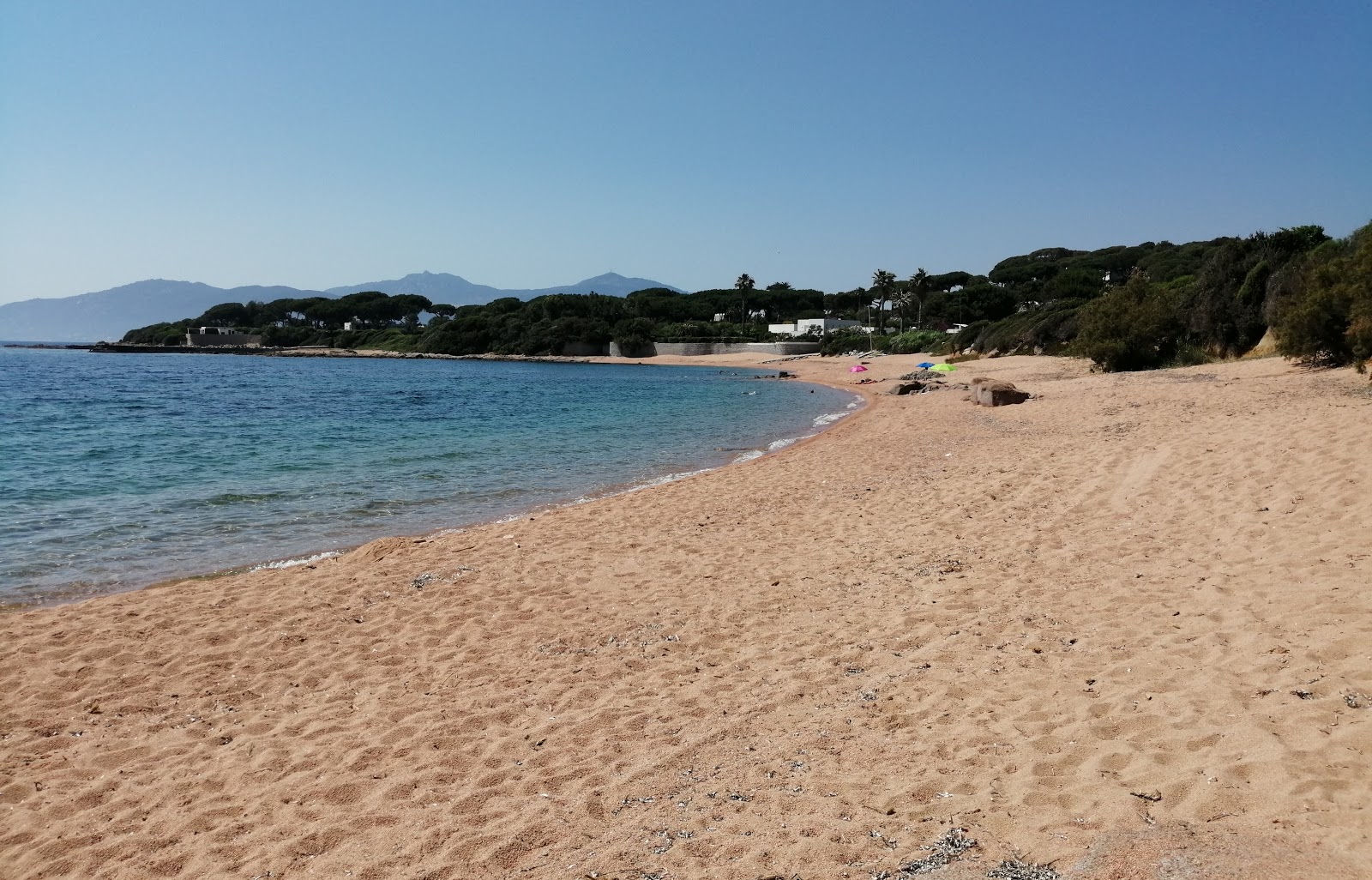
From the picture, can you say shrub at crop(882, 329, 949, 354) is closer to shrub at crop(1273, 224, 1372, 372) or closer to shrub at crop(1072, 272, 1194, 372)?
shrub at crop(1072, 272, 1194, 372)

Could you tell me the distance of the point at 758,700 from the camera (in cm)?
503

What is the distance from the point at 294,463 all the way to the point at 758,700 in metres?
16.2

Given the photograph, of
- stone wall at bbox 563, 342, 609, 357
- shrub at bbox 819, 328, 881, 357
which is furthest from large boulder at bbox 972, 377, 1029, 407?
stone wall at bbox 563, 342, 609, 357

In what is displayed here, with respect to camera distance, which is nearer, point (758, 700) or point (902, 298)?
point (758, 700)

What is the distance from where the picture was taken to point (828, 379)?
52719mm

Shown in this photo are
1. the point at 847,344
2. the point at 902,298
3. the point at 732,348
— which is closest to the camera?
the point at 847,344

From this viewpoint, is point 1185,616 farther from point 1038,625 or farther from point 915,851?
point 915,851

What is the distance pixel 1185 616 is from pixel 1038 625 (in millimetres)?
956

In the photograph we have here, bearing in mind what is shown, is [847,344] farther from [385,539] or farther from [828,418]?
[385,539]

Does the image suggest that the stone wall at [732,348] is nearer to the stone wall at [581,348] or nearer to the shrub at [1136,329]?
the stone wall at [581,348]

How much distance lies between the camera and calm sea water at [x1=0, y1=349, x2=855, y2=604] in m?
10.8

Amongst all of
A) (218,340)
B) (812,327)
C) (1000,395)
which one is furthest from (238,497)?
(218,340)

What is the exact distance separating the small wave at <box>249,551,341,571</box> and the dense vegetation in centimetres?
1834

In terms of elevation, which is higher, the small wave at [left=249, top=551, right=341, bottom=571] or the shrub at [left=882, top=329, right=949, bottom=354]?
the shrub at [left=882, top=329, right=949, bottom=354]
